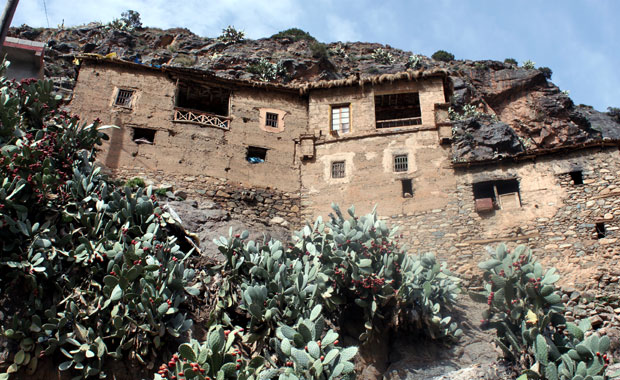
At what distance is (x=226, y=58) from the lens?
3177 cm

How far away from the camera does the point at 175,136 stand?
750 inches

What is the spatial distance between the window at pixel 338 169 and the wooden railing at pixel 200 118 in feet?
12.9

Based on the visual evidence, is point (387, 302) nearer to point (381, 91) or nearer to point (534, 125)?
point (381, 91)

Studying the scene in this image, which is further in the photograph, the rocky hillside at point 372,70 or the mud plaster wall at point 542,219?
the rocky hillside at point 372,70

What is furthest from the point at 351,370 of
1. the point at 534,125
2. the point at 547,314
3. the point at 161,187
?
the point at 534,125

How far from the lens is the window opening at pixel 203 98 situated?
20484 millimetres

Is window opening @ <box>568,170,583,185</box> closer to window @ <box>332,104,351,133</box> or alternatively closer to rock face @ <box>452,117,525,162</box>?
rock face @ <box>452,117,525,162</box>

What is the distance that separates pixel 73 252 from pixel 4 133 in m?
3.22

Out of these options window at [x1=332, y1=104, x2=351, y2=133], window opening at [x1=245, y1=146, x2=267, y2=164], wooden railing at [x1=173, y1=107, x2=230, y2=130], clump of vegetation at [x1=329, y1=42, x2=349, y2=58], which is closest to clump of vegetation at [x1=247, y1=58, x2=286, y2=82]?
clump of vegetation at [x1=329, y1=42, x2=349, y2=58]

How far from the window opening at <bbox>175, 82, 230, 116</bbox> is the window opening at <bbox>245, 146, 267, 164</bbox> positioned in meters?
2.52

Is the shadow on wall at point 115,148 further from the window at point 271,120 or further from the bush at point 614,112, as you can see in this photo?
the bush at point 614,112

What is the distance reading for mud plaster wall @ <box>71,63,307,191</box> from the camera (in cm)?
1845

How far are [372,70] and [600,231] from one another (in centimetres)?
2042

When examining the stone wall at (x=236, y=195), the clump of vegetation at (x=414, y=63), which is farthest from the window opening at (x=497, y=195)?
the clump of vegetation at (x=414, y=63)
